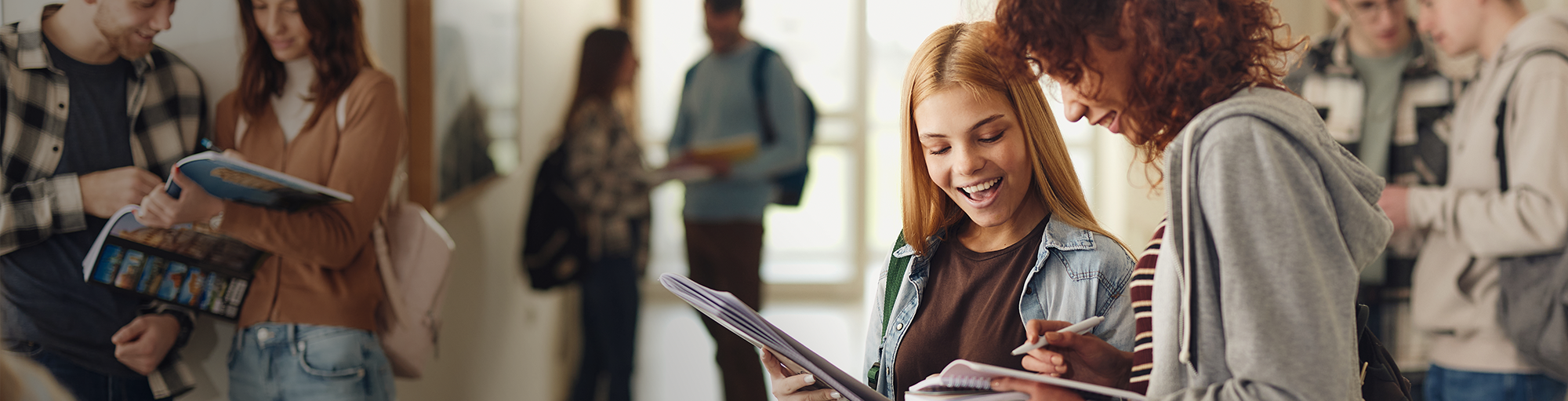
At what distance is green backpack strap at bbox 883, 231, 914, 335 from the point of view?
1.22m

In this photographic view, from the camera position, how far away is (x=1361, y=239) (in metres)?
0.75

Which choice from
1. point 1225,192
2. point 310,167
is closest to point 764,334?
point 1225,192

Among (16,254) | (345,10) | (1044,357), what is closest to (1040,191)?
(1044,357)

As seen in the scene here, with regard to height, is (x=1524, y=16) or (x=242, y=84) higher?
(x=1524, y=16)

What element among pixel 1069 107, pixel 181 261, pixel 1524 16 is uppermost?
pixel 1524 16

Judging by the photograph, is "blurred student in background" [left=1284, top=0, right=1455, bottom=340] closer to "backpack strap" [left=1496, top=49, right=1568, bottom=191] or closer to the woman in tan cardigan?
"backpack strap" [left=1496, top=49, right=1568, bottom=191]

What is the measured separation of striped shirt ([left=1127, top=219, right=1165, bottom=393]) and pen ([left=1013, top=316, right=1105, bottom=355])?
79mm

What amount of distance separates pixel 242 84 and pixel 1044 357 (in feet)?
4.92

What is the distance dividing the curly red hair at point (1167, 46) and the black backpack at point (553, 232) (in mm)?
2177

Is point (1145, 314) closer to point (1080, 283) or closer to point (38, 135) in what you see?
point (1080, 283)

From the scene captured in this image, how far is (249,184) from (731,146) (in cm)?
155

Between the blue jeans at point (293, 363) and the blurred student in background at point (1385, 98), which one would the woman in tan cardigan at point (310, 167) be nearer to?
the blue jeans at point (293, 363)

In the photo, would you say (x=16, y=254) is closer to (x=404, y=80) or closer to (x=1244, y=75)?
(x=404, y=80)

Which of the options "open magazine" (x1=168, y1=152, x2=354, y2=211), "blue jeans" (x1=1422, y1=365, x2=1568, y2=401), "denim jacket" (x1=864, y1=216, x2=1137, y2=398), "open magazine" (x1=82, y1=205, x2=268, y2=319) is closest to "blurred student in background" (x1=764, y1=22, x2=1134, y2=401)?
"denim jacket" (x1=864, y1=216, x2=1137, y2=398)
